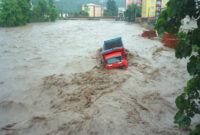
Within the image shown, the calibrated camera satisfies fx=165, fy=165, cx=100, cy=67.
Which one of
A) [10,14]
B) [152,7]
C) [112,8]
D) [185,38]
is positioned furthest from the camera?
[112,8]

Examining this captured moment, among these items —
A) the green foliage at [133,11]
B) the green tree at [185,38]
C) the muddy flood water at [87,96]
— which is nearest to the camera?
the green tree at [185,38]

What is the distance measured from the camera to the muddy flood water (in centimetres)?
609

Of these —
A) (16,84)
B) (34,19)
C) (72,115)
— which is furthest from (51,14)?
(72,115)

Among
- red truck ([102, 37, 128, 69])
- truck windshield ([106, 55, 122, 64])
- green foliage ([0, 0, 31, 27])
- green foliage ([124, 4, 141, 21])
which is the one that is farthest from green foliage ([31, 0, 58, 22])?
truck windshield ([106, 55, 122, 64])

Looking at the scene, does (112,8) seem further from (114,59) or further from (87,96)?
(87,96)

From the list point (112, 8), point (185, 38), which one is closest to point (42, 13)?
point (112, 8)

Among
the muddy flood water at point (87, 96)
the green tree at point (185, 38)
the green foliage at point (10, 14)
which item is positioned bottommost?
the muddy flood water at point (87, 96)

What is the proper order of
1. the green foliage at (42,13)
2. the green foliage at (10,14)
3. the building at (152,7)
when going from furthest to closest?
the building at (152,7), the green foliage at (42,13), the green foliage at (10,14)

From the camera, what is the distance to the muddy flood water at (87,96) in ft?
20.0

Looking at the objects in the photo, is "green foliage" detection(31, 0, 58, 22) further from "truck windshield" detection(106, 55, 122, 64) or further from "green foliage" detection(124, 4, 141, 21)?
"truck windshield" detection(106, 55, 122, 64)

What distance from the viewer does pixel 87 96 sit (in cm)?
820

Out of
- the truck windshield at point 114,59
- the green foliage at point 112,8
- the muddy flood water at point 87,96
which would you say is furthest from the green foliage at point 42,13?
the truck windshield at point 114,59

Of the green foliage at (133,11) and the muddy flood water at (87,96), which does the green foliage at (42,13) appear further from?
the muddy flood water at (87,96)

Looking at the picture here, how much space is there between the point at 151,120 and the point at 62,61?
9.11 m
